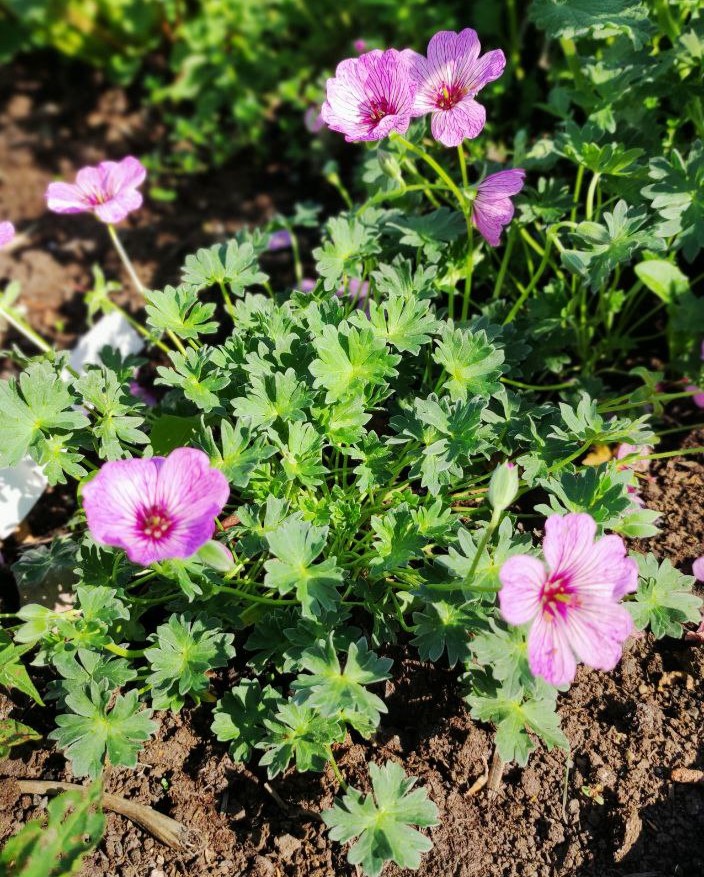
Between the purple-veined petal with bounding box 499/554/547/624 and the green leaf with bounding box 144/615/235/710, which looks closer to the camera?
the purple-veined petal with bounding box 499/554/547/624

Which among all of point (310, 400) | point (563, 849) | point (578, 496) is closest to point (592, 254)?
point (578, 496)

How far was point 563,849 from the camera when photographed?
1513mm

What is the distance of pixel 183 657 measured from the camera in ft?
5.16

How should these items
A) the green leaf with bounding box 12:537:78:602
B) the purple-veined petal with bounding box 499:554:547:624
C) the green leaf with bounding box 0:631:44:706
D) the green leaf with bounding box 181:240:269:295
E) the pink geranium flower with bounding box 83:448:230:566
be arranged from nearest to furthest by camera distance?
1. the purple-veined petal with bounding box 499:554:547:624
2. the pink geranium flower with bounding box 83:448:230:566
3. the green leaf with bounding box 0:631:44:706
4. the green leaf with bounding box 12:537:78:602
5. the green leaf with bounding box 181:240:269:295

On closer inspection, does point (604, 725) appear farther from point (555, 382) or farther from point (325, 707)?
point (555, 382)

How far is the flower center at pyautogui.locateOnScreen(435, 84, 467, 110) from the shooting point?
5.43 feet

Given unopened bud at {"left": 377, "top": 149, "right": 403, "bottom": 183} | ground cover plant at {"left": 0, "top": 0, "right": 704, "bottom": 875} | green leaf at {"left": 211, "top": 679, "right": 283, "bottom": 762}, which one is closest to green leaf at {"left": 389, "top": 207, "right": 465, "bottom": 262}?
ground cover plant at {"left": 0, "top": 0, "right": 704, "bottom": 875}

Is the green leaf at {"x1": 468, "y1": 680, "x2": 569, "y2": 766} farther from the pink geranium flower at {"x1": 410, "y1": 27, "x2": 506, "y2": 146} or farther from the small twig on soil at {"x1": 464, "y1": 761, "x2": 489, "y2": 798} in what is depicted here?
the pink geranium flower at {"x1": 410, "y1": 27, "x2": 506, "y2": 146}

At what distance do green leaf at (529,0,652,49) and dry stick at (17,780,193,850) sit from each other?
182cm

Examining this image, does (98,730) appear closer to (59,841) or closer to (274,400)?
(59,841)

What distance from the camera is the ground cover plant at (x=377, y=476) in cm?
140

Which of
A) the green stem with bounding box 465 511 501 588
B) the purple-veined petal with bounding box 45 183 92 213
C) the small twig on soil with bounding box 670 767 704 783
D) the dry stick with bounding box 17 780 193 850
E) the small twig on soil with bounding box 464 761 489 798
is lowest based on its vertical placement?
the small twig on soil with bounding box 464 761 489 798

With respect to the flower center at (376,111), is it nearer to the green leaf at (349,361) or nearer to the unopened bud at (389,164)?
the unopened bud at (389,164)

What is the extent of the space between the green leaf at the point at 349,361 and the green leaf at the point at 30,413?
1.56 feet
